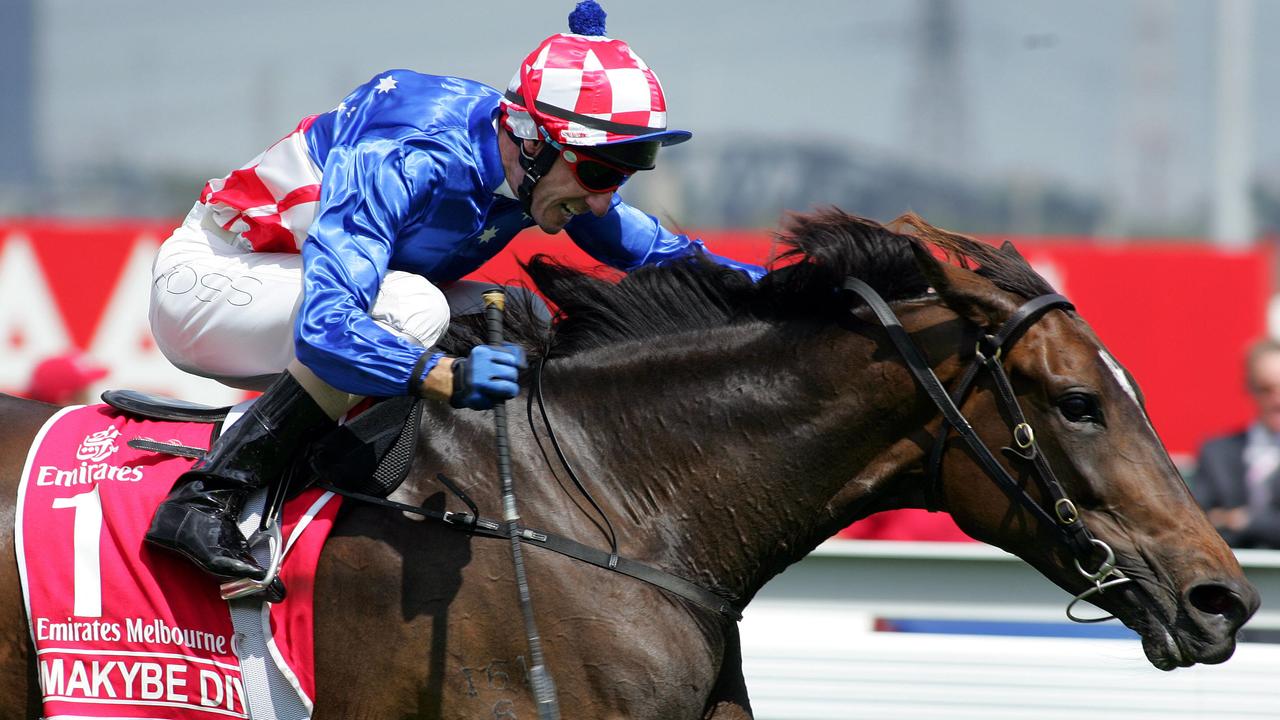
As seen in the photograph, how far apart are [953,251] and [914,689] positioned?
5.68ft

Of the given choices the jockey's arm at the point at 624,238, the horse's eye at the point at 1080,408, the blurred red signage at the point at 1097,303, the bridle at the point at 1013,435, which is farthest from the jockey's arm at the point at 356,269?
the blurred red signage at the point at 1097,303

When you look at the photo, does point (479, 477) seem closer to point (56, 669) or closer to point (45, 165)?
point (56, 669)

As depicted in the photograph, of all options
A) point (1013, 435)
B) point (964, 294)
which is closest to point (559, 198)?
A: point (964, 294)

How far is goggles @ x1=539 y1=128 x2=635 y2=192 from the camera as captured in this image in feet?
8.95

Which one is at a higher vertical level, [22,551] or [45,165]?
[22,551]

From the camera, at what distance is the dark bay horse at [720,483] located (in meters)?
2.57

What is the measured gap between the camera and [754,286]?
9.46ft

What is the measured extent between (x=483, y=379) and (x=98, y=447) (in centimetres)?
87

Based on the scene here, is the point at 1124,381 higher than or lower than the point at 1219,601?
higher

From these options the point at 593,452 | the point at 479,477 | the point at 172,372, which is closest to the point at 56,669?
the point at 479,477

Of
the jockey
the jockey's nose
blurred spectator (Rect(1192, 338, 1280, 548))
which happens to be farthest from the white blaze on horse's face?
blurred spectator (Rect(1192, 338, 1280, 548))

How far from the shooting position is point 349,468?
2666mm

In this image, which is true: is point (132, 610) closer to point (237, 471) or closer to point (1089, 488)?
point (237, 471)

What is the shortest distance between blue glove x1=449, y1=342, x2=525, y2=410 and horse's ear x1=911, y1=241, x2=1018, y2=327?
32.1 inches
